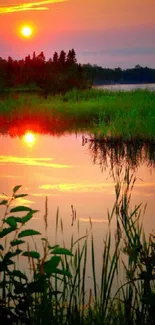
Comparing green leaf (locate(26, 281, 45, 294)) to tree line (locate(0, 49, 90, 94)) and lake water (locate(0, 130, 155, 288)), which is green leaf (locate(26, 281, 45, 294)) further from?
tree line (locate(0, 49, 90, 94))

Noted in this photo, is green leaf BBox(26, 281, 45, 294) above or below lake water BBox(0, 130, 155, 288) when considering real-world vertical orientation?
above

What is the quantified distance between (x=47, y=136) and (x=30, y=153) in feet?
9.58

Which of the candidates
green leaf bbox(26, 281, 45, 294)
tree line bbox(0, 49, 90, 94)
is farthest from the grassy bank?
tree line bbox(0, 49, 90, 94)

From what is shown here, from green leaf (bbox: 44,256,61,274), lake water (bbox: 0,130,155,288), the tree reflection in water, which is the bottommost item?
lake water (bbox: 0,130,155,288)

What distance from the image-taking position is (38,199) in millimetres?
7668

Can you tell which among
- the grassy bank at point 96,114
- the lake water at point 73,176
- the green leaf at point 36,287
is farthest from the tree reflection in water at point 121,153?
the green leaf at point 36,287

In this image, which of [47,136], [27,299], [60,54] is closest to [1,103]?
[47,136]

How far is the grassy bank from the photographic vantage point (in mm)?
12602

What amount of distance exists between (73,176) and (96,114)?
11259mm

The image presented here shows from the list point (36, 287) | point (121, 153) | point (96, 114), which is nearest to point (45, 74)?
point (96, 114)

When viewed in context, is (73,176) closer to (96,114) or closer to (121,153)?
(121,153)

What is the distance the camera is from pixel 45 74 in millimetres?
48844

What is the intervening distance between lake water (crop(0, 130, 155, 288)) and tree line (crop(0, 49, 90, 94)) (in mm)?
32573

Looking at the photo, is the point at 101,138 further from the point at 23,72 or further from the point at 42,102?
the point at 23,72
